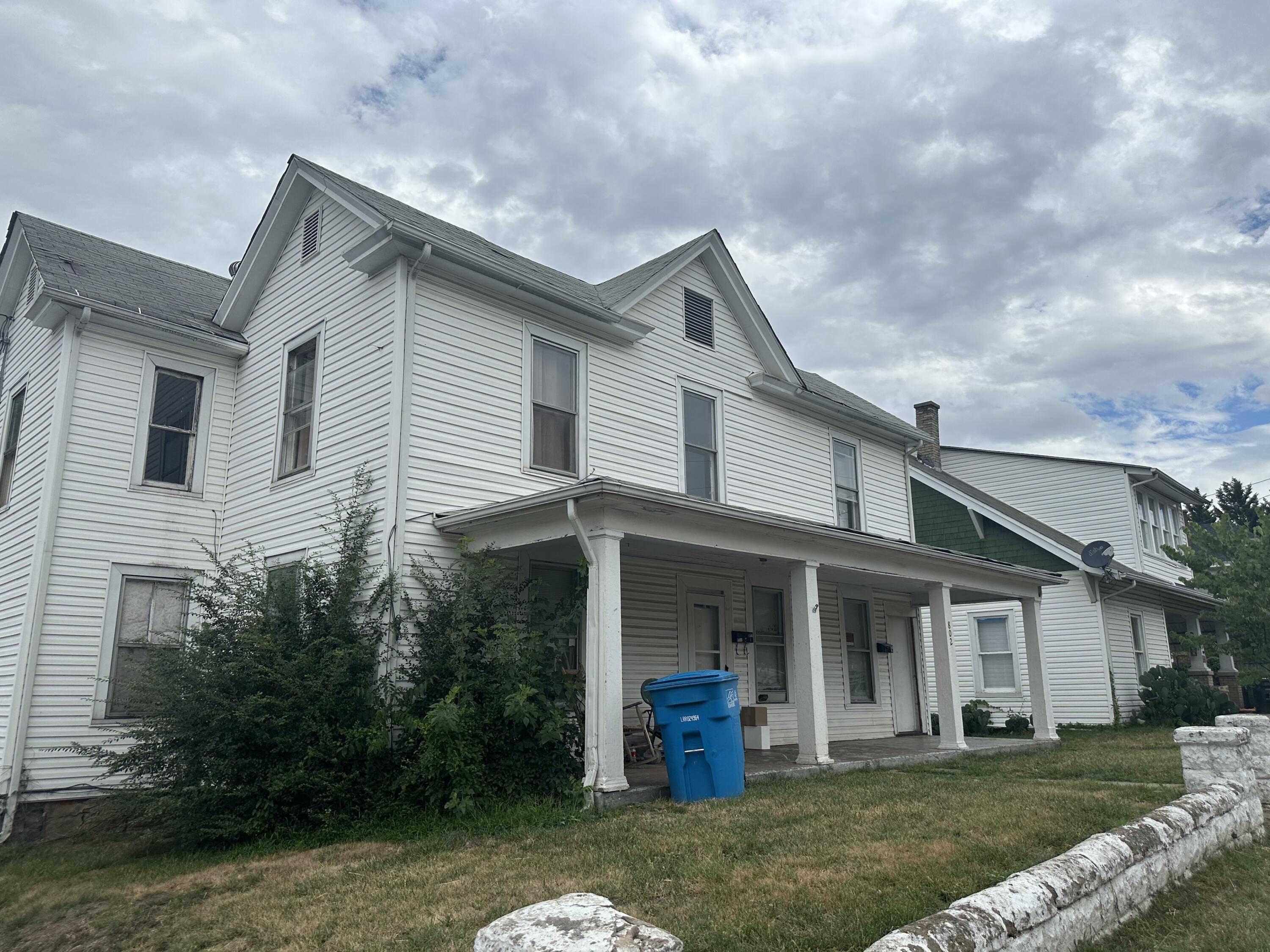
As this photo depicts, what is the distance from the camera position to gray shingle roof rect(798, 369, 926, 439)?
1573 centimetres

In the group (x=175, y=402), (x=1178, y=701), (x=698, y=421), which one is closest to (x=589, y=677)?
(x=698, y=421)

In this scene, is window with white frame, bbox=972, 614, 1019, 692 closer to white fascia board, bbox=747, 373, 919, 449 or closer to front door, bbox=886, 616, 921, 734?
front door, bbox=886, 616, 921, 734

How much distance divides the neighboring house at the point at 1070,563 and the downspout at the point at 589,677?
14008 millimetres

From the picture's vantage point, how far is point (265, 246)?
12164mm

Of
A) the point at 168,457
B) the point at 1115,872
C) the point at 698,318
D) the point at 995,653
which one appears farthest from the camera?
the point at 995,653

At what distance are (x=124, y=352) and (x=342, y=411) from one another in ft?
9.93

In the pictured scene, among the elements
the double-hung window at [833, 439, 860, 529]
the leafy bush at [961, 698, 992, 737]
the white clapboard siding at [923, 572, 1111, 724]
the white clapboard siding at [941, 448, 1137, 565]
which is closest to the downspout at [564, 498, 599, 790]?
the double-hung window at [833, 439, 860, 529]


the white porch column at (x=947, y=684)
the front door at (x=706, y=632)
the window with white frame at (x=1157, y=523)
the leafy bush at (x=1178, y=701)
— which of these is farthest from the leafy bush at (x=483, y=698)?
the window with white frame at (x=1157, y=523)

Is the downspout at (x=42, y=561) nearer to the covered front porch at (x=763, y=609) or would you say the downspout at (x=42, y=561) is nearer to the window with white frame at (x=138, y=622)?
the window with white frame at (x=138, y=622)

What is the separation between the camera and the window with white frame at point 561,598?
9.30 metres

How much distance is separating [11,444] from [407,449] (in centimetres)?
662

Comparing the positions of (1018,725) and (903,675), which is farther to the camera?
(1018,725)

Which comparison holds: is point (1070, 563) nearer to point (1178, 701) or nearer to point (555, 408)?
point (1178, 701)

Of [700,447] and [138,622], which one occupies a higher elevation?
[700,447]
